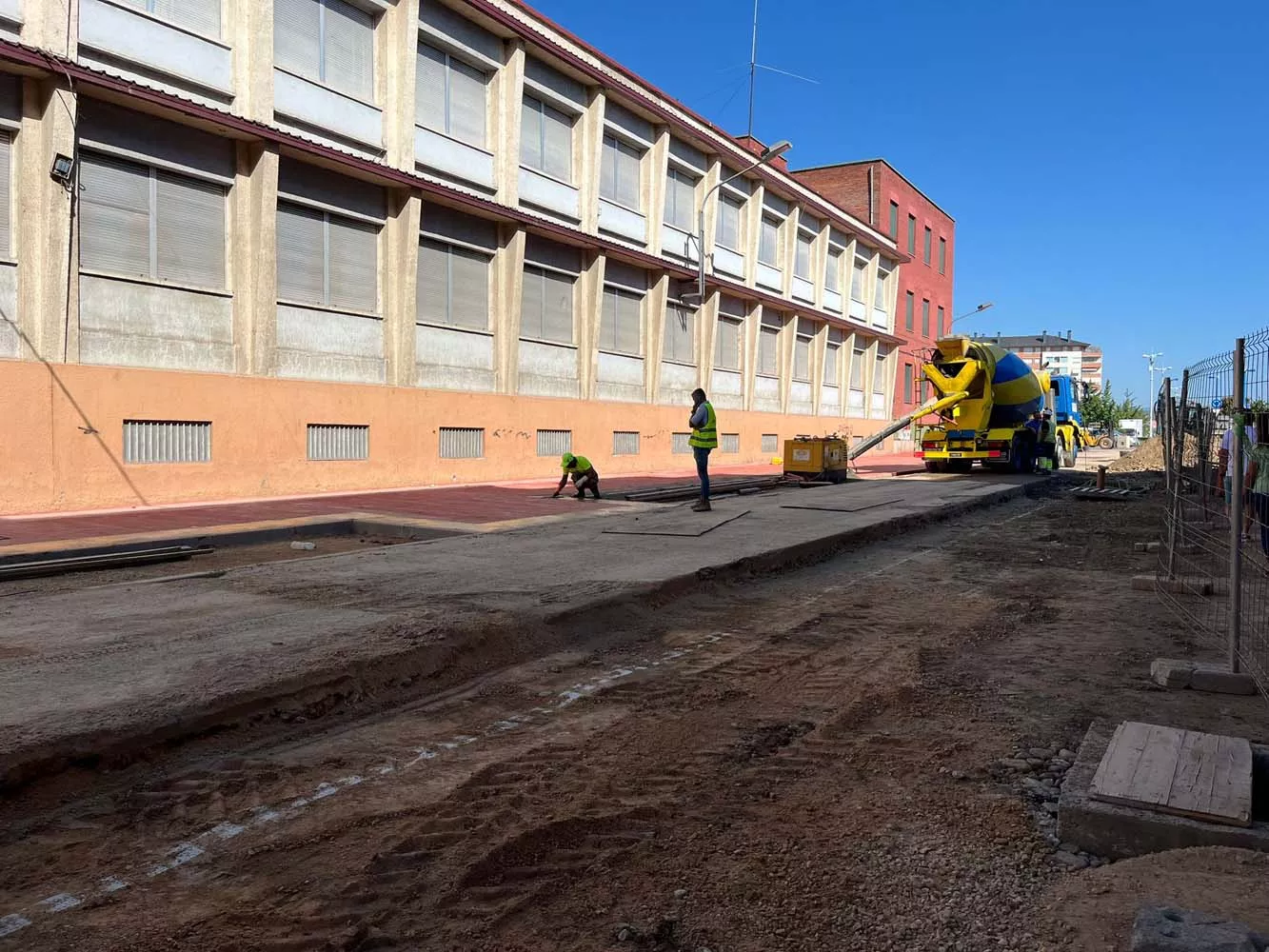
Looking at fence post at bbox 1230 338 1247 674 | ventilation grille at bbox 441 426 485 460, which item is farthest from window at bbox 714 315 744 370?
fence post at bbox 1230 338 1247 674

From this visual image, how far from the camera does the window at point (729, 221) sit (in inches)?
1104

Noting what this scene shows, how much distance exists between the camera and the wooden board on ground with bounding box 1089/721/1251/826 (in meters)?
3.19

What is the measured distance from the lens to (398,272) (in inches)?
665

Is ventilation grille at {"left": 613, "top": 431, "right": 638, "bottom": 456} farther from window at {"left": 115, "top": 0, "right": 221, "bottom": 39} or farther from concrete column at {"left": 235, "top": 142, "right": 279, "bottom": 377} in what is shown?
window at {"left": 115, "top": 0, "right": 221, "bottom": 39}

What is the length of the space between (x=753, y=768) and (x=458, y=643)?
233 centimetres

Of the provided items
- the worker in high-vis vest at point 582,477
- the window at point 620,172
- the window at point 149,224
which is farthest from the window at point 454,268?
the worker in high-vis vest at point 582,477

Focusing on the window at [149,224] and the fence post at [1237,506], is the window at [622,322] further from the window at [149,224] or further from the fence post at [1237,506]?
the fence post at [1237,506]

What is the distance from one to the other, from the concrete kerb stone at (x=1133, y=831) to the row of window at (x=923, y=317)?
4226cm

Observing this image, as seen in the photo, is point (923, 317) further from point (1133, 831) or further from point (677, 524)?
point (1133, 831)

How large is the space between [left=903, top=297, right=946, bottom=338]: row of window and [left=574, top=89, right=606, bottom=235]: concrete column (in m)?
25.1

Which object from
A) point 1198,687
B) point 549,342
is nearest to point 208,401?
point 549,342

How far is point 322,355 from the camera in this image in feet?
51.6

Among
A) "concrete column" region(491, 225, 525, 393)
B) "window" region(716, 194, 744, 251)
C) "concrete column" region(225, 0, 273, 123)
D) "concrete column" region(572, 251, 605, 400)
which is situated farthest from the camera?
"window" region(716, 194, 744, 251)

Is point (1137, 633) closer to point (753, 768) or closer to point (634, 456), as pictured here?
point (753, 768)
